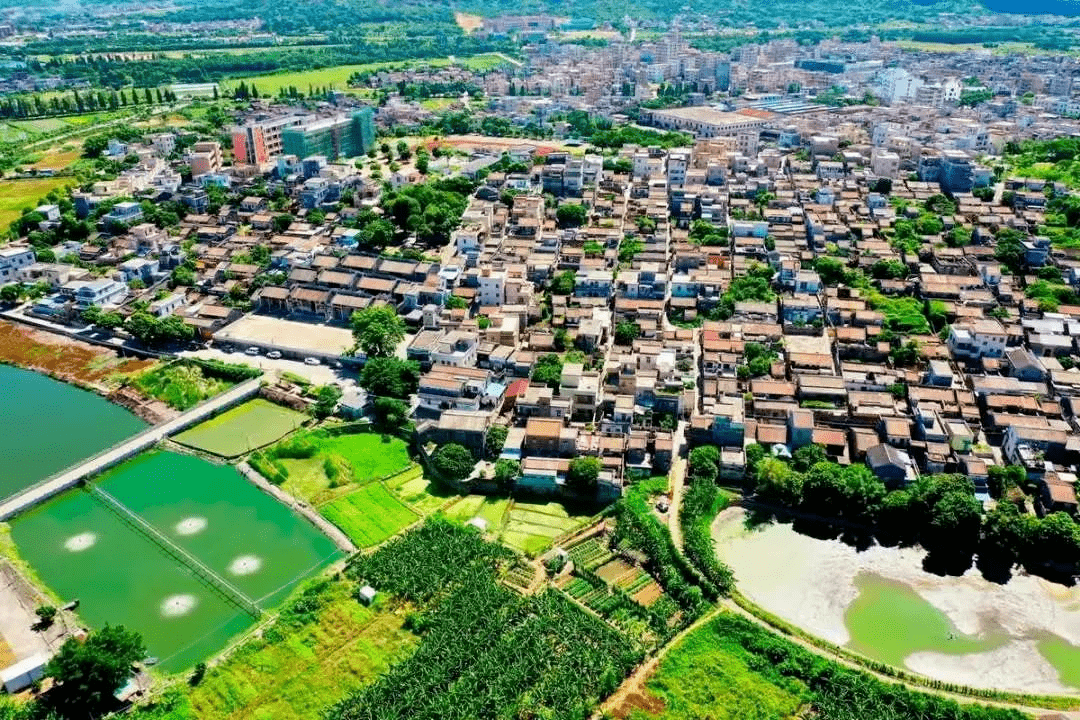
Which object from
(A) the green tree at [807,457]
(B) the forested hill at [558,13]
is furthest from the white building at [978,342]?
(B) the forested hill at [558,13]

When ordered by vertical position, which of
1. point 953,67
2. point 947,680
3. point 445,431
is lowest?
point 947,680

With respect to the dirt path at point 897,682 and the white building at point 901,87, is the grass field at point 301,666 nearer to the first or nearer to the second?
the dirt path at point 897,682

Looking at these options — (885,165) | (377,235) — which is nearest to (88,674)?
(377,235)

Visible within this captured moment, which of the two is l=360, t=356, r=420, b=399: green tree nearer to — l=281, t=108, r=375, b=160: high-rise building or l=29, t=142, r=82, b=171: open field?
l=281, t=108, r=375, b=160: high-rise building

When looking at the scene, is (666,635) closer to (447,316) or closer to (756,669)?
(756,669)

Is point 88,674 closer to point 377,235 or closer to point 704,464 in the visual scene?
point 704,464

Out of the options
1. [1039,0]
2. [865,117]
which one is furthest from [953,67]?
[1039,0]
